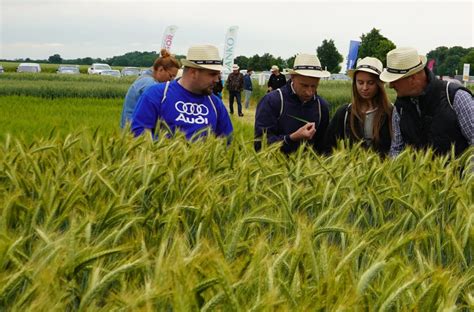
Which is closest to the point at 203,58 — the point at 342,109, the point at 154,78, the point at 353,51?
the point at 342,109

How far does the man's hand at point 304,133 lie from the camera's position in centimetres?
420

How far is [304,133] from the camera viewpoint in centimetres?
421

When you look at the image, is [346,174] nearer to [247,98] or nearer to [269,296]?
[269,296]

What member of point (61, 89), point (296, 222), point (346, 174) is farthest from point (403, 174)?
point (61, 89)

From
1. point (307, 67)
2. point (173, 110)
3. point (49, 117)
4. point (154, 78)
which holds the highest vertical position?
point (307, 67)

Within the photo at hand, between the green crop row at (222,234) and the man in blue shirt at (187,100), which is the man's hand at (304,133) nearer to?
the man in blue shirt at (187,100)

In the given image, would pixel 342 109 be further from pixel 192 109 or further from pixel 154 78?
pixel 154 78

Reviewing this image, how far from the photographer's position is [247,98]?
23.1m

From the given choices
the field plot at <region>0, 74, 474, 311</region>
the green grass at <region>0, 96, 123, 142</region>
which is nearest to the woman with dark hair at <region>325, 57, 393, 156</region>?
the field plot at <region>0, 74, 474, 311</region>

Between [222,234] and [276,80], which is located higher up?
[222,234]

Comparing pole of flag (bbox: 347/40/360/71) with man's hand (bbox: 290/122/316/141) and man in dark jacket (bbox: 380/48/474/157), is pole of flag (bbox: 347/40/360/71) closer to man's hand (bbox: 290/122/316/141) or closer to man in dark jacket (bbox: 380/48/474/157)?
man's hand (bbox: 290/122/316/141)

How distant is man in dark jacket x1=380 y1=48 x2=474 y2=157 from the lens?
380cm

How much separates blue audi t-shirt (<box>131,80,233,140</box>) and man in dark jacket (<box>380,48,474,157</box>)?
1.22m

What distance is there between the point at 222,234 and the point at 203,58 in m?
2.65
